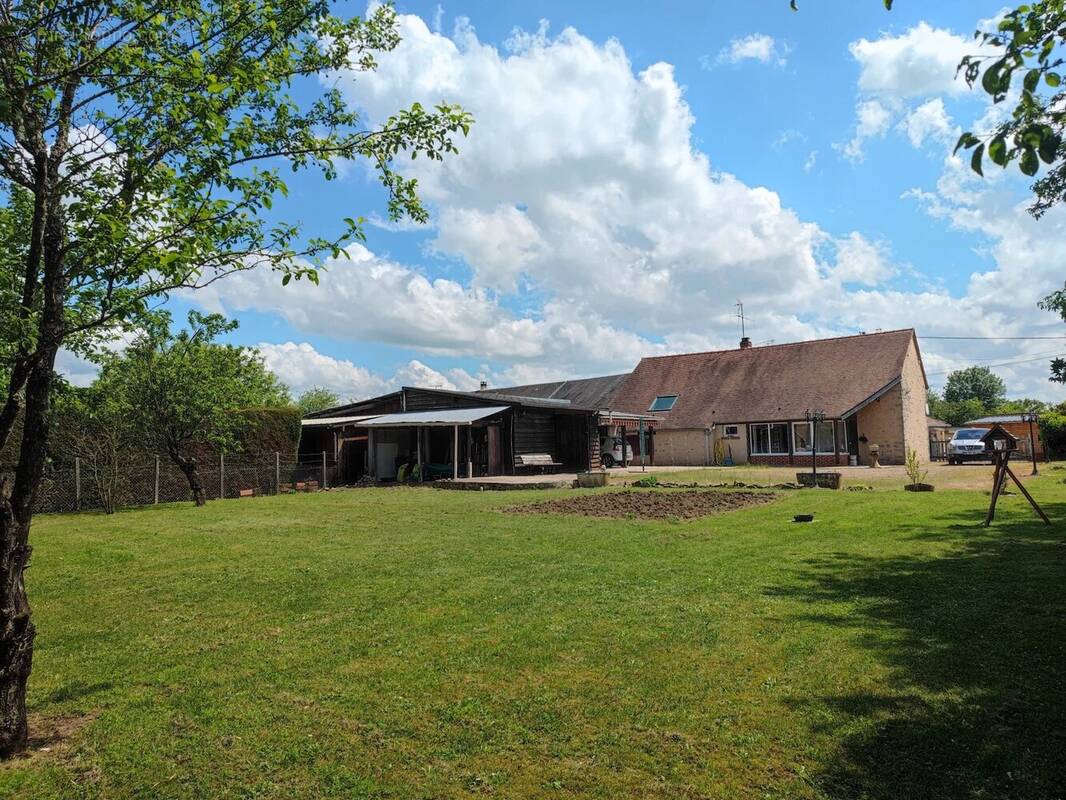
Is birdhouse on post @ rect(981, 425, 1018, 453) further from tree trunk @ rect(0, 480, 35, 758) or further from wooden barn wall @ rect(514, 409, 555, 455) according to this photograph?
wooden barn wall @ rect(514, 409, 555, 455)

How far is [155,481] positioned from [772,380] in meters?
30.8

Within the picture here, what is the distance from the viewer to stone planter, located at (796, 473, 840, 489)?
1894cm

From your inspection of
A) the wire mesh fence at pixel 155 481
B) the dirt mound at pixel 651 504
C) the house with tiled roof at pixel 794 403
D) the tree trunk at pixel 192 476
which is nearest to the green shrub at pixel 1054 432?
the house with tiled roof at pixel 794 403

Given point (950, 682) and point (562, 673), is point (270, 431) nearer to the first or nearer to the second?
point (562, 673)

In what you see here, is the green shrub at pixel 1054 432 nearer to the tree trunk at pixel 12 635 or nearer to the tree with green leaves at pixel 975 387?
the tree trunk at pixel 12 635

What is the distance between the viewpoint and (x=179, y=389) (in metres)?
17.8

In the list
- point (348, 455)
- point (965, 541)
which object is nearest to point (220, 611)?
point (965, 541)

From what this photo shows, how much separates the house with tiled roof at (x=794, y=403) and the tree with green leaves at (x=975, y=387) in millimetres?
65227

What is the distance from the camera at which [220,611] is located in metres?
6.39

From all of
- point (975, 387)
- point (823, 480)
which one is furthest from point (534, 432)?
point (975, 387)

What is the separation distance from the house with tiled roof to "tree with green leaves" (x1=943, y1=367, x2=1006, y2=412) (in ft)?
214

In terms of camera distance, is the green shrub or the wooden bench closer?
the wooden bench

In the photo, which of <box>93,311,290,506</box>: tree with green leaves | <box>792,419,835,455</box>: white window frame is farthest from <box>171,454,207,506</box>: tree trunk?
<box>792,419,835,455</box>: white window frame

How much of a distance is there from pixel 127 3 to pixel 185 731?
4216 millimetres
